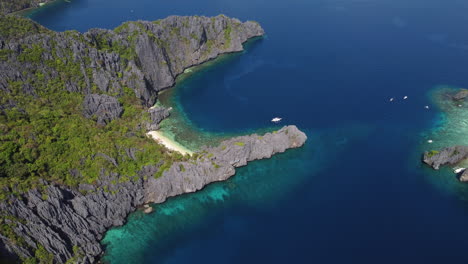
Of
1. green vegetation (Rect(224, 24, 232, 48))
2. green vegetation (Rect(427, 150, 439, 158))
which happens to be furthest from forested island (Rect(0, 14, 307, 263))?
green vegetation (Rect(224, 24, 232, 48))

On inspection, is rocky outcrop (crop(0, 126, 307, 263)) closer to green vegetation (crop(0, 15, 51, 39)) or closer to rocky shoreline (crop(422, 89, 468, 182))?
rocky shoreline (crop(422, 89, 468, 182))

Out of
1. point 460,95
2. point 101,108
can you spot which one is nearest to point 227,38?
point 101,108

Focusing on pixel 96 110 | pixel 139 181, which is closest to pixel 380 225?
pixel 139 181

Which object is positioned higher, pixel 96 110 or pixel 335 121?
pixel 96 110

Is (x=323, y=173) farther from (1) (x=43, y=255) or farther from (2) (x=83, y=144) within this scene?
(1) (x=43, y=255)

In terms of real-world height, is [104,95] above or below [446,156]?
above

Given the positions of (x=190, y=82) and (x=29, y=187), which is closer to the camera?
(x=29, y=187)

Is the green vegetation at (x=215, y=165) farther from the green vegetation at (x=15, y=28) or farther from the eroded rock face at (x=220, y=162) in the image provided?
the green vegetation at (x=15, y=28)

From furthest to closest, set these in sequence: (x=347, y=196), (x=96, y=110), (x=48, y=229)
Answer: (x=96, y=110), (x=347, y=196), (x=48, y=229)

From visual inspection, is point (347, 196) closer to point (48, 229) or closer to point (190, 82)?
point (48, 229)
